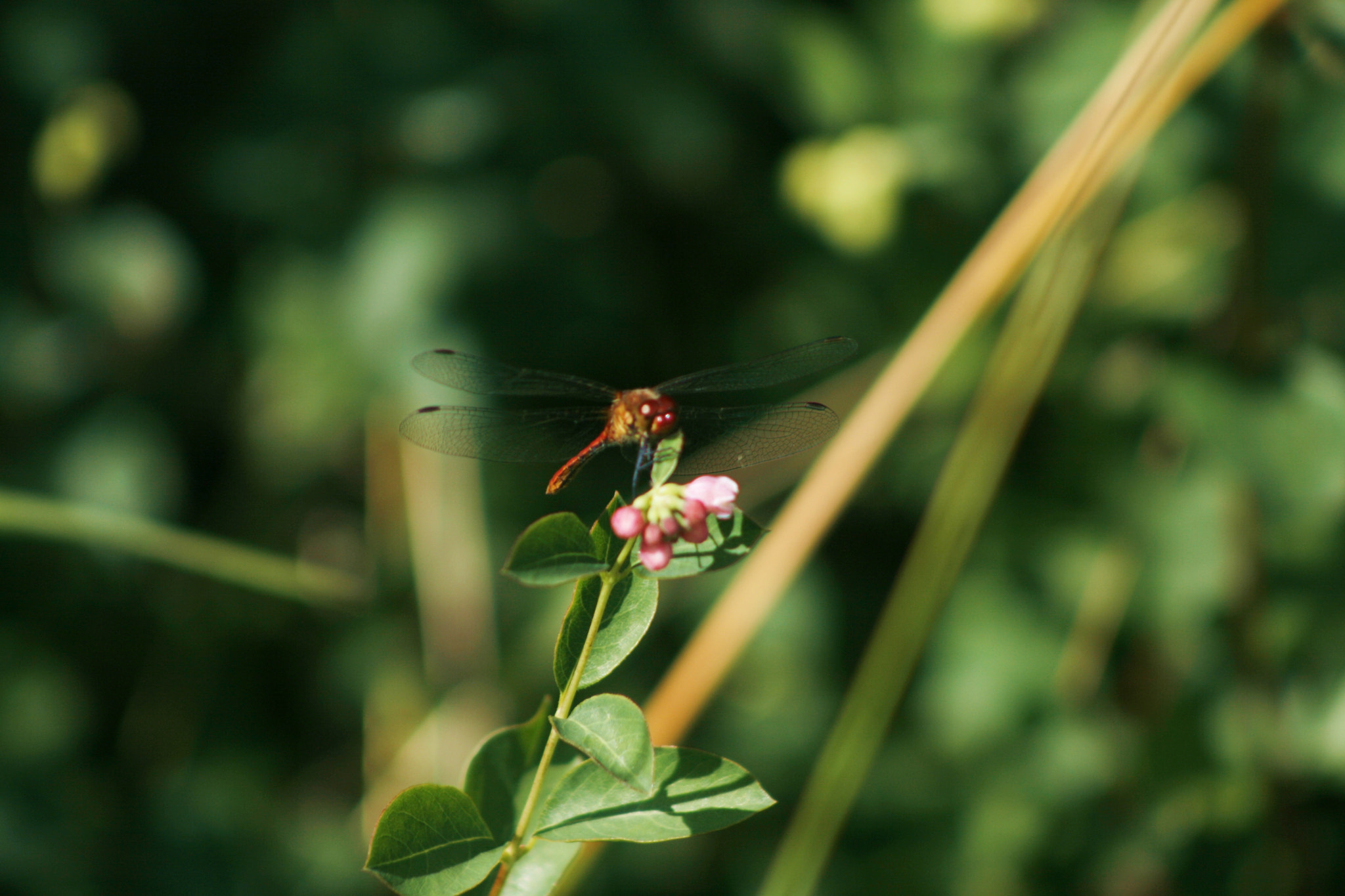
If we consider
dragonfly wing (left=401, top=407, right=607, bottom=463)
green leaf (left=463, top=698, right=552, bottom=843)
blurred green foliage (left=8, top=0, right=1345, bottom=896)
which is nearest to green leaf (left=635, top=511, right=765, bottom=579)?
green leaf (left=463, top=698, right=552, bottom=843)

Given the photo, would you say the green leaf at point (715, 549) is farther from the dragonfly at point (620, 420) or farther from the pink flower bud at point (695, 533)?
the dragonfly at point (620, 420)

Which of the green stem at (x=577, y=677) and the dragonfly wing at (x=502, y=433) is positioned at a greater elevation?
the dragonfly wing at (x=502, y=433)

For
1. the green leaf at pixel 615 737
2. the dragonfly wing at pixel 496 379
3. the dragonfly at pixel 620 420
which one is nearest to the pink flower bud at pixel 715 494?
the green leaf at pixel 615 737

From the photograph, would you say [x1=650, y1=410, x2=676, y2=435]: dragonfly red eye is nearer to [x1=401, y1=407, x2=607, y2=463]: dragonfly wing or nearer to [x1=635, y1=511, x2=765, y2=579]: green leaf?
[x1=401, y1=407, x2=607, y2=463]: dragonfly wing

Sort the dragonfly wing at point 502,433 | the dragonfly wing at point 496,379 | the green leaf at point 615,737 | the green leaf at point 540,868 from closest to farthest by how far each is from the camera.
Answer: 1. the green leaf at point 615,737
2. the green leaf at point 540,868
3. the dragonfly wing at point 502,433
4. the dragonfly wing at point 496,379

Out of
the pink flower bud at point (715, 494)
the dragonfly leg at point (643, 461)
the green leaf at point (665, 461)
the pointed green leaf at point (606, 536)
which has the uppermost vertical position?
the dragonfly leg at point (643, 461)

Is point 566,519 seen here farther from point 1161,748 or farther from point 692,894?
point 692,894

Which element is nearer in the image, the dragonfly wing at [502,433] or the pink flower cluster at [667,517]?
the pink flower cluster at [667,517]

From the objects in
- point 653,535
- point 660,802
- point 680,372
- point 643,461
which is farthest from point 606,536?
point 680,372
